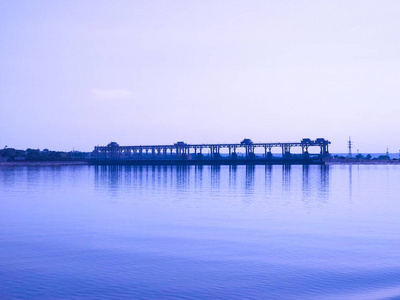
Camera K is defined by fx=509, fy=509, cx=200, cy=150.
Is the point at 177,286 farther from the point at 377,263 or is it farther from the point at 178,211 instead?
the point at 178,211

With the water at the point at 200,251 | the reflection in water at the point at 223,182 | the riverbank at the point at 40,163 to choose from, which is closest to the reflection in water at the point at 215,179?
the reflection in water at the point at 223,182

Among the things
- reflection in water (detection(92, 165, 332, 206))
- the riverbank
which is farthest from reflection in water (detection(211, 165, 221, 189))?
the riverbank

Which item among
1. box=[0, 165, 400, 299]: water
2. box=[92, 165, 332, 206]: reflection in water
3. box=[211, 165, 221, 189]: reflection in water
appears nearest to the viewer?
box=[0, 165, 400, 299]: water

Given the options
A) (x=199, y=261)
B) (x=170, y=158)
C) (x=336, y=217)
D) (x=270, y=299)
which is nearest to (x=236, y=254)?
(x=199, y=261)

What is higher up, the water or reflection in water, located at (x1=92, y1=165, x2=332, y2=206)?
reflection in water, located at (x1=92, y1=165, x2=332, y2=206)

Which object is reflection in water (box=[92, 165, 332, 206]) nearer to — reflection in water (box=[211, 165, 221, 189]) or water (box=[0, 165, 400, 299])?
reflection in water (box=[211, 165, 221, 189])

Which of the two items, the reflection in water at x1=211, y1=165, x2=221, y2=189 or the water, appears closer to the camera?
the water

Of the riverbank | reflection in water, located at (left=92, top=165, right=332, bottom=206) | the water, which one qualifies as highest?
the riverbank

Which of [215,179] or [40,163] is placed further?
[40,163]

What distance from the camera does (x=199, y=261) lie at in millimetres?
13828

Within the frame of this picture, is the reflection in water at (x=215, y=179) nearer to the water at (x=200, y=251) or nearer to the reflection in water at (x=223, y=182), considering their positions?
the reflection in water at (x=223, y=182)

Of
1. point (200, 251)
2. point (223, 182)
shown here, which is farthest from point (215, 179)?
point (200, 251)

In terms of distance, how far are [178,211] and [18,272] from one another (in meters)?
Result: 13.5

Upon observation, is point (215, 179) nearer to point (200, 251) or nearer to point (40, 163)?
point (200, 251)
